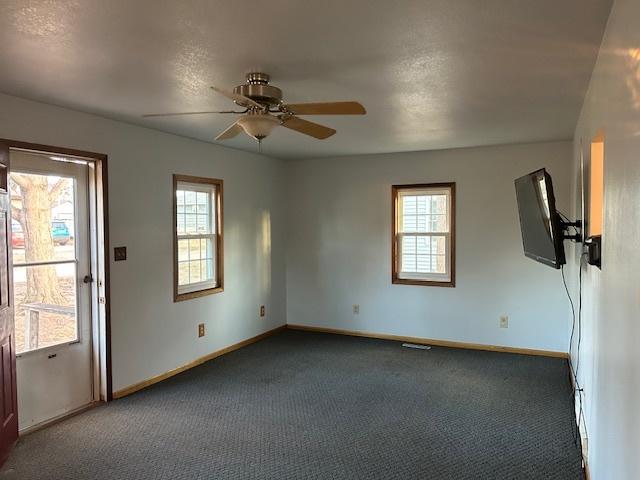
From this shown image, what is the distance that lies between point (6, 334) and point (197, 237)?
2.04 m

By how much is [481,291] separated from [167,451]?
3.59 metres

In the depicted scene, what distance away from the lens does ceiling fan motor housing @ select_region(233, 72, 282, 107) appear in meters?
2.46

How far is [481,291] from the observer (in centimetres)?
512

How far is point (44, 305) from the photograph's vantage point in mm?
3363

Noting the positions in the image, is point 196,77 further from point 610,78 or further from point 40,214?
point 610,78

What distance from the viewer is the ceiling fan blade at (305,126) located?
2.57 metres

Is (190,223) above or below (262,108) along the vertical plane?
below

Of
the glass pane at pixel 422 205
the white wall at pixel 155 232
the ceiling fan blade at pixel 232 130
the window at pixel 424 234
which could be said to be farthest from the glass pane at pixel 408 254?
the ceiling fan blade at pixel 232 130

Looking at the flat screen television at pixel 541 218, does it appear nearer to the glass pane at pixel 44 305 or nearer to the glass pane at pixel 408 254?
the glass pane at pixel 408 254

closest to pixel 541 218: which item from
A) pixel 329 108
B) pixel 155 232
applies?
pixel 329 108

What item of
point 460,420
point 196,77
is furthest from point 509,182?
point 196,77

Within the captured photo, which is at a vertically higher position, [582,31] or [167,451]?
[582,31]

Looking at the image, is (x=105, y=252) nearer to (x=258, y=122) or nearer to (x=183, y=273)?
(x=183, y=273)

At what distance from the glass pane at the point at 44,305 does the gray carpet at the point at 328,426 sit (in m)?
0.62
